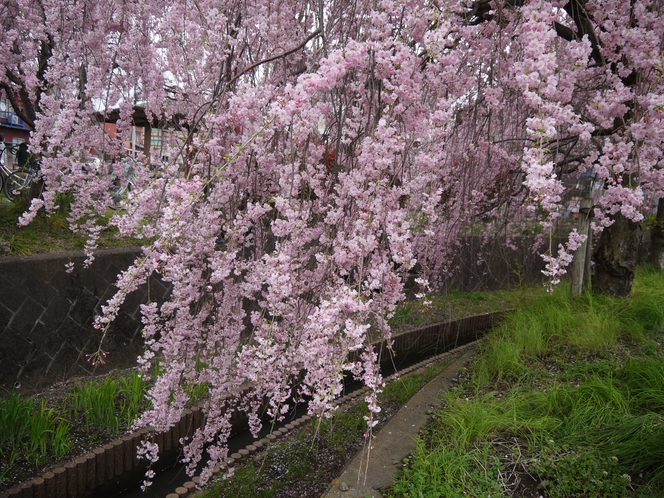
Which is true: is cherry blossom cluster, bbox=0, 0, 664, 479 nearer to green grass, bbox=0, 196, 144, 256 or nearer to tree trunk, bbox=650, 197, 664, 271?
green grass, bbox=0, 196, 144, 256

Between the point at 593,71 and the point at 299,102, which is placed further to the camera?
the point at 593,71

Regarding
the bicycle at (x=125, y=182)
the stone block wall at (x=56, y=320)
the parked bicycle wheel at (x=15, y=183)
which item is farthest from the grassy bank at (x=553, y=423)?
the parked bicycle wheel at (x=15, y=183)

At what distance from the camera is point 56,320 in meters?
3.87

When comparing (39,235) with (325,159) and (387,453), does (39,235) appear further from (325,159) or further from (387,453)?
(387,453)

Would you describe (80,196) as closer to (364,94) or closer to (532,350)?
(364,94)

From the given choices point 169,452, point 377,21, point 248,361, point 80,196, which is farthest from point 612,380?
point 80,196

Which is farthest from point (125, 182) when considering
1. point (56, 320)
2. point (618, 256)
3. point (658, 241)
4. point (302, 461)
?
point (658, 241)

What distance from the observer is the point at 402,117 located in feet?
6.60

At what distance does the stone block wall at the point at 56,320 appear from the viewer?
3596mm

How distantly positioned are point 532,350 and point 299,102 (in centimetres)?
275

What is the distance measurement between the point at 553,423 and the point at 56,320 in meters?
3.70

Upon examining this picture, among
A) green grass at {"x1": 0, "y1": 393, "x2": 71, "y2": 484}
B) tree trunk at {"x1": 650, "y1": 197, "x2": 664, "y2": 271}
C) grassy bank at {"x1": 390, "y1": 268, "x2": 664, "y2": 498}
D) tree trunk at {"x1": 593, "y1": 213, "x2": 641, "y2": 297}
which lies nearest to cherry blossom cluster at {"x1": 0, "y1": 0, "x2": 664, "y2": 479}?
grassy bank at {"x1": 390, "y1": 268, "x2": 664, "y2": 498}

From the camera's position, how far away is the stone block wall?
360 centimetres

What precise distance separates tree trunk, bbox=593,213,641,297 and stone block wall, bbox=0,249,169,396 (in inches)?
179
